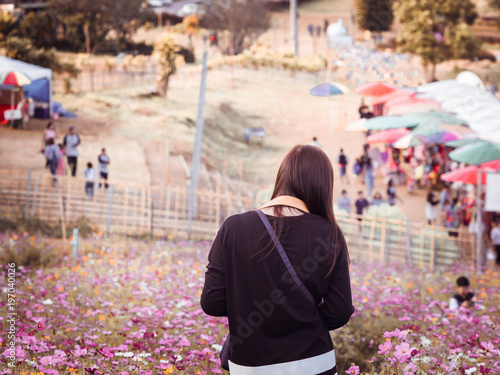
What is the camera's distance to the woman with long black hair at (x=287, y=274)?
7.01 ft

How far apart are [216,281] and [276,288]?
21 centimetres

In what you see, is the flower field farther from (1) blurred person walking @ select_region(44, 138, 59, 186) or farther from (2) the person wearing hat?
(2) the person wearing hat

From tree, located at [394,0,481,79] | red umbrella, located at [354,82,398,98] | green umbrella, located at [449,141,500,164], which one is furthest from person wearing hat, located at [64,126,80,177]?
tree, located at [394,0,481,79]

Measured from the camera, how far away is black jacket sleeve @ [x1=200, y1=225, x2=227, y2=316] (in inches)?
84.9

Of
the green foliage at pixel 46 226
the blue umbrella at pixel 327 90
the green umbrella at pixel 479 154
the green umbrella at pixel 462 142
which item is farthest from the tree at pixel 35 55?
the green umbrella at pixel 479 154

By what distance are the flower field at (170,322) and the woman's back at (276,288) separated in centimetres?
75

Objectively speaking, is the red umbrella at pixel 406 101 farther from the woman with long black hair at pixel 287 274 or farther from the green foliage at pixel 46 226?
the woman with long black hair at pixel 287 274

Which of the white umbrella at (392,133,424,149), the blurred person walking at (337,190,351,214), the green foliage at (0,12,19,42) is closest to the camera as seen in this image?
the white umbrella at (392,133,424,149)

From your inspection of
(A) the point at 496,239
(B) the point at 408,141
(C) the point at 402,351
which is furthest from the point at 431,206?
(C) the point at 402,351

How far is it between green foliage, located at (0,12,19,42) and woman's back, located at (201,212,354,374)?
57.5 feet

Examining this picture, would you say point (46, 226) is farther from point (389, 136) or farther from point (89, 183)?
point (389, 136)

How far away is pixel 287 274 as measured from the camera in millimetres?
2143

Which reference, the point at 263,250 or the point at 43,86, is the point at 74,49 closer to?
the point at 43,86

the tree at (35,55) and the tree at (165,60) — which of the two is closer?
the tree at (35,55)
